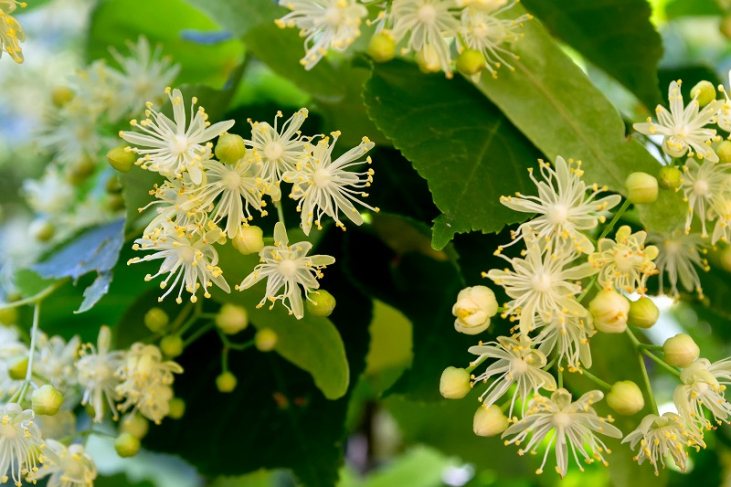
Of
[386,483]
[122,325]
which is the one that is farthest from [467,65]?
[386,483]

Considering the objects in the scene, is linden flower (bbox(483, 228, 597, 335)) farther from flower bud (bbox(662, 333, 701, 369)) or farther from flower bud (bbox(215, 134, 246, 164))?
flower bud (bbox(215, 134, 246, 164))

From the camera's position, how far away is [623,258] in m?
0.55

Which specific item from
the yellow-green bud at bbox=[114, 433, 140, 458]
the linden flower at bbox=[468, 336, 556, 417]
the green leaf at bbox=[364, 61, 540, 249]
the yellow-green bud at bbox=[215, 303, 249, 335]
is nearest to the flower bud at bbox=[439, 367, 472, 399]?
the linden flower at bbox=[468, 336, 556, 417]

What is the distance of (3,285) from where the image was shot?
2.98ft

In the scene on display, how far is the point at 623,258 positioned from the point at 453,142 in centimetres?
17

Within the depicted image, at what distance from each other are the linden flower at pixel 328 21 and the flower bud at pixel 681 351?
0.36m

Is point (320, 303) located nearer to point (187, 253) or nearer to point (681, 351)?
point (187, 253)

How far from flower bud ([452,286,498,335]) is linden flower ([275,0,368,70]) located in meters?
0.22

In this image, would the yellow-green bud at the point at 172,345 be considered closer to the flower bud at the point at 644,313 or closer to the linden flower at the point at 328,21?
the linden flower at the point at 328,21

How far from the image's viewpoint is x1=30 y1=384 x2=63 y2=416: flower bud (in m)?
0.62

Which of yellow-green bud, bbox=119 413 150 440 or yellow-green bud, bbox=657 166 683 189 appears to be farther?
yellow-green bud, bbox=119 413 150 440

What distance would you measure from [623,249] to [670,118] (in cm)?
13

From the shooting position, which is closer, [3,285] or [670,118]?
→ [670,118]

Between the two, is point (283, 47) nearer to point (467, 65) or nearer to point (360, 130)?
point (360, 130)
